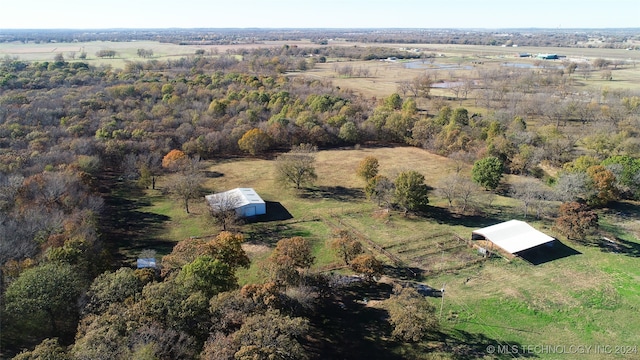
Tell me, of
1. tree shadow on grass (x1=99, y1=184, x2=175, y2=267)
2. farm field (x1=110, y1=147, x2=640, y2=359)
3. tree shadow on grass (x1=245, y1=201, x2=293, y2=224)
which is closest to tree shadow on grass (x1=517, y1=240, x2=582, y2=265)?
farm field (x1=110, y1=147, x2=640, y2=359)

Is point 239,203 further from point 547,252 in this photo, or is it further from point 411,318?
point 547,252

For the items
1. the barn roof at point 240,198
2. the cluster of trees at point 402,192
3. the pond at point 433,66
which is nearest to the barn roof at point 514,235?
the cluster of trees at point 402,192

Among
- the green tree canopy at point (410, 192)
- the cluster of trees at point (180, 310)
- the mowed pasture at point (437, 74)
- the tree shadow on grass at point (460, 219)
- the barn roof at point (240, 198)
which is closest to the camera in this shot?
the cluster of trees at point (180, 310)

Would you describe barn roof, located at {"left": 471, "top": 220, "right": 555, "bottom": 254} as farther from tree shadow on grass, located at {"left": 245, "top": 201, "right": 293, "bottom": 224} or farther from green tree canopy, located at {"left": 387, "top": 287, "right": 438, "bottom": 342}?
tree shadow on grass, located at {"left": 245, "top": 201, "right": 293, "bottom": 224}

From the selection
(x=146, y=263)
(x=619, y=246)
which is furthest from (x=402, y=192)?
(x=146, y=263)

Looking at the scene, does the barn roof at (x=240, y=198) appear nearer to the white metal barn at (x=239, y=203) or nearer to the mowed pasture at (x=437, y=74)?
the white metal barn at (x=239, y=203)

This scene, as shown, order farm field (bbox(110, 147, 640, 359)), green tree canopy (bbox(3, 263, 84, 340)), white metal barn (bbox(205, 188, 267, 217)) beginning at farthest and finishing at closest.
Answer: white metal barn (bbox(205, 188, 267, 217)), farm field (bbox(110, 147, 640, 359)), green tree canopy (bbox(3, 263, 84, 340))
